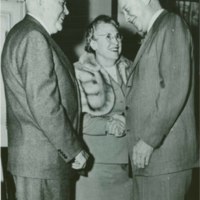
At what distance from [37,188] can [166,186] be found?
2.46ft

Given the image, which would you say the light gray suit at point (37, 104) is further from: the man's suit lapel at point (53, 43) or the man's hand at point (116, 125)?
the man's hand at point (116, 125)

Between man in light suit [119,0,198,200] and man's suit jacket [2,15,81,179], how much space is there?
15.5 inches

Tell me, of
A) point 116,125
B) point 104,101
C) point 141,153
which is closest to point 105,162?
point 116,125

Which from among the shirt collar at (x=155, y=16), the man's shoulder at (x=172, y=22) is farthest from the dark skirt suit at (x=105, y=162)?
the man's shoulder at (x=172, y=22)

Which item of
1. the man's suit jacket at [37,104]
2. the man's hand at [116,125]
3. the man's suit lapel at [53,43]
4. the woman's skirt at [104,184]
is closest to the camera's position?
the man's suit jacket at [37,104]

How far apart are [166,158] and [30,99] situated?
859 mm

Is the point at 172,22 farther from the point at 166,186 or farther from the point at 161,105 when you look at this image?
the point at 166,186

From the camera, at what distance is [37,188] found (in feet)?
7.63

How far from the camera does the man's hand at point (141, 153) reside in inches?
93.2

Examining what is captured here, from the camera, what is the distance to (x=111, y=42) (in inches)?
109

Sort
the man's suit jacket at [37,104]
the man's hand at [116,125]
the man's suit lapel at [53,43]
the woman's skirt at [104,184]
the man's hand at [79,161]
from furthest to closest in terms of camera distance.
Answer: the woman's skirt at [104,184] < the man's hand at [116,125] < the man's hand at [79,161] < the man's suit lapel at [53,43] < the man's suit jacket at [37,104]

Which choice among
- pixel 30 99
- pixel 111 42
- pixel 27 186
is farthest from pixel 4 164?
pixel 111 42

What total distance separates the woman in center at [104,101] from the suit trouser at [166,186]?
43cm

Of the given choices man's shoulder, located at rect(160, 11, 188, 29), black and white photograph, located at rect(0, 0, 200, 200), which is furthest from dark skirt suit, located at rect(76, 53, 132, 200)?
man's shoulder, located at rect(160, 11, 188, 29)
